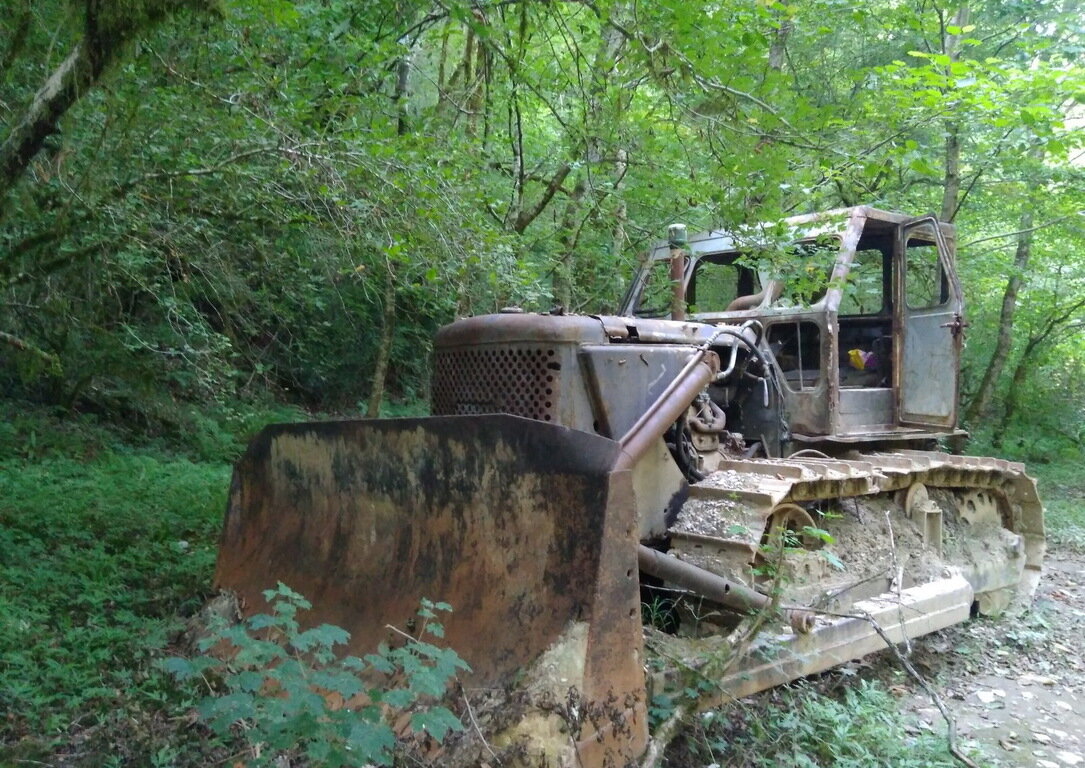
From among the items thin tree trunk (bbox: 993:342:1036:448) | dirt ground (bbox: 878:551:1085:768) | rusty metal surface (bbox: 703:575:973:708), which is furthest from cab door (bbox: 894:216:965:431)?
thin tree trunk (bbox: 993:342:1036:448)

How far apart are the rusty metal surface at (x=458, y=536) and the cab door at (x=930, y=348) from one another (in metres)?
3.43

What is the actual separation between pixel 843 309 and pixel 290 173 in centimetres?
387

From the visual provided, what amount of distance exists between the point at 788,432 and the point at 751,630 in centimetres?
191

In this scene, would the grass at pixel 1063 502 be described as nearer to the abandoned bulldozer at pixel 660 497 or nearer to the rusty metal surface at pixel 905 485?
the rusty metal surface at pixel 905 485

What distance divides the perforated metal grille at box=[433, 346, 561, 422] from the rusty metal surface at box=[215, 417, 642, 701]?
0.43m

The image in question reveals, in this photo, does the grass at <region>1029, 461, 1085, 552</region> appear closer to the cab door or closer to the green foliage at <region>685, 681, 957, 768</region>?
the cab door

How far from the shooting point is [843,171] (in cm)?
538

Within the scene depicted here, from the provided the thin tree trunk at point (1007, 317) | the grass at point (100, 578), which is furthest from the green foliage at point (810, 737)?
the thin tree trunk at point (1007, 317)

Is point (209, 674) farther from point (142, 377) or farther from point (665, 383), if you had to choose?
point (142, 377)

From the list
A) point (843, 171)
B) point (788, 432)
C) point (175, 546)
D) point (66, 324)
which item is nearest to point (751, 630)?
point (788, 432)

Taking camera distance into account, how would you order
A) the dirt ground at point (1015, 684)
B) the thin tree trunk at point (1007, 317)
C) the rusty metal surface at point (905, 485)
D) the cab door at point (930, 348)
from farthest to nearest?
1. the thin tree trunk at point (1007, 317)
2. the cab door at point (930, 348)
3. the rusty metal surface at point (905, 485)
4. the dirt ground at point (1015, 684)

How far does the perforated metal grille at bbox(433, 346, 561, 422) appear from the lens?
138 inches

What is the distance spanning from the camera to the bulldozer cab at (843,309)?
196 inches

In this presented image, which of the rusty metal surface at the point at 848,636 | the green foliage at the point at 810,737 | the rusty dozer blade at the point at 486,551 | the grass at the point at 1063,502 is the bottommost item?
the grass at the point at 1063,502
